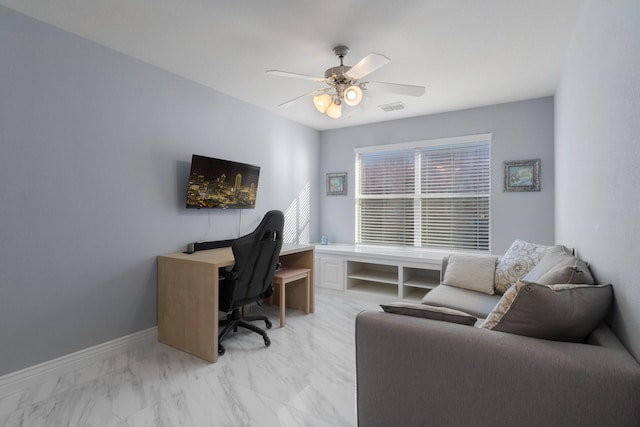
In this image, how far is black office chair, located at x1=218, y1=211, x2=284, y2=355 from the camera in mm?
2508

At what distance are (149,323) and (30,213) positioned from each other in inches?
50.0

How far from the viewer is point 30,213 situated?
2086 mm

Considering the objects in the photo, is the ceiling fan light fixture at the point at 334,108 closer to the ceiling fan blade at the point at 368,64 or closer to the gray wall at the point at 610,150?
the ceiling fan blade at the point at 368,64

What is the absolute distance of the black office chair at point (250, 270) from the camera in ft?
8.23

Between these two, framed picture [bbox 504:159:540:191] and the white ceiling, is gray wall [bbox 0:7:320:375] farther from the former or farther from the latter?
framed picture [bbox 504:159:540:191]

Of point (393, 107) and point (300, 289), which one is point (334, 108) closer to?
point (393, 107)

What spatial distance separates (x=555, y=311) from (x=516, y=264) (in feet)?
5.40

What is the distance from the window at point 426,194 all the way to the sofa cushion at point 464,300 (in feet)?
5.02

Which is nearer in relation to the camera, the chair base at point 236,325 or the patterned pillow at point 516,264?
the patterned pillow at point 516,264

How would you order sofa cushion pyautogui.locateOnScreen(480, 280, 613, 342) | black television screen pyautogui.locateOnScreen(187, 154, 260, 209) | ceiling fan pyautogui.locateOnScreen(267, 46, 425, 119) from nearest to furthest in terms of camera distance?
sofa cushion pyautogui.locateOnScreen(480, 280, 613, 342) → ceiling fan pyautogui.locateOnScreen(267, 46, 425, 119) → black television screen pyautogui.locateOnScreen(187, 154, 260, 209)

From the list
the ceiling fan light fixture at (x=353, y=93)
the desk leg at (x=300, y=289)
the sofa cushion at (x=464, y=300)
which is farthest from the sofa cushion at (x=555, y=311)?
the desk leg at (x=300, y=289)

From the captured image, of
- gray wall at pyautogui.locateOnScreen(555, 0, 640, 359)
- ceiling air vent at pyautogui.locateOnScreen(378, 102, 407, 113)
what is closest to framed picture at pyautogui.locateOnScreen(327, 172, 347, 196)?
ceiling air vent at pyautogui.locateOnScreen(378, 102, 407, 113)

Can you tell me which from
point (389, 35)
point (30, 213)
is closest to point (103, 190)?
point (30, 213)

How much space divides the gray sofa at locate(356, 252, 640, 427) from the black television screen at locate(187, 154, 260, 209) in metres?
2.19
